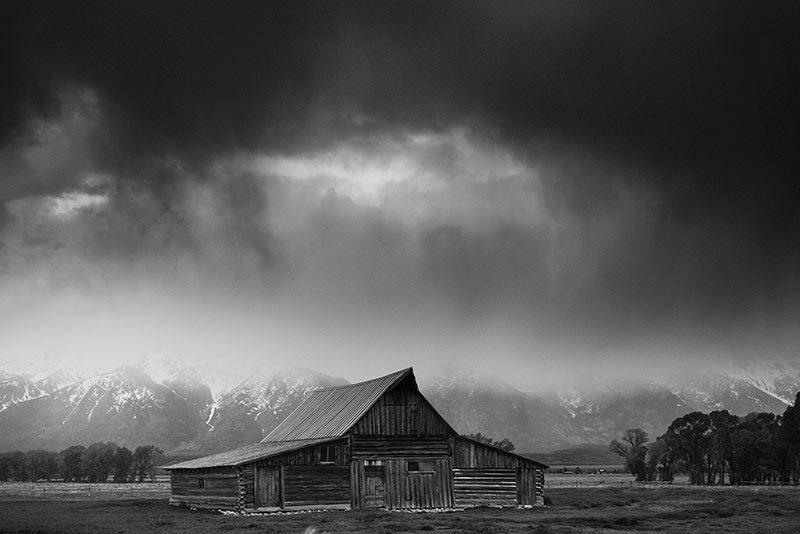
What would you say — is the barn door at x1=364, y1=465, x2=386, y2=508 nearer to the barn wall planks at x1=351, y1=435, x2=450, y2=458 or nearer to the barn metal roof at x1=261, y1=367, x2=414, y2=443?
the barn wall planks at x1=351, y1=435, x2=450, y2=458

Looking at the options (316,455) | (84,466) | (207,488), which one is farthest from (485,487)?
(84,466)

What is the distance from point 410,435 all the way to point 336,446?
5.73 m

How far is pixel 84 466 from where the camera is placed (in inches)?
6122

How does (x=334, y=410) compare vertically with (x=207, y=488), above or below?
above

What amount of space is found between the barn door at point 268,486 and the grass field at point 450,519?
118 inches

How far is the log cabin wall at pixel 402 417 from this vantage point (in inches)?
2331

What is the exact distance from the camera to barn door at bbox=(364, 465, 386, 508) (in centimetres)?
5806

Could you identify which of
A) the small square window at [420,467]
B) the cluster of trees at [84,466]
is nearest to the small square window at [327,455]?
the small square window at [420,467]

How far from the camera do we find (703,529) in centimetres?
4216

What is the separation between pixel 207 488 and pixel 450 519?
2114cm

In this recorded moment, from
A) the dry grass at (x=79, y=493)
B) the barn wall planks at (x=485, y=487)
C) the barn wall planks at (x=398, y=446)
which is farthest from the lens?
the dry grass at (x=79, y=493)

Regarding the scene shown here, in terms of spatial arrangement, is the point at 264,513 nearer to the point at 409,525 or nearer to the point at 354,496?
the point at 354,496

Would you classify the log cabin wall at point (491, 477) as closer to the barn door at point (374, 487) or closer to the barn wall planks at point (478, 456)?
the barn wall planks at point (478, 456)

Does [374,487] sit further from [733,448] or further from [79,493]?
[733,448]
